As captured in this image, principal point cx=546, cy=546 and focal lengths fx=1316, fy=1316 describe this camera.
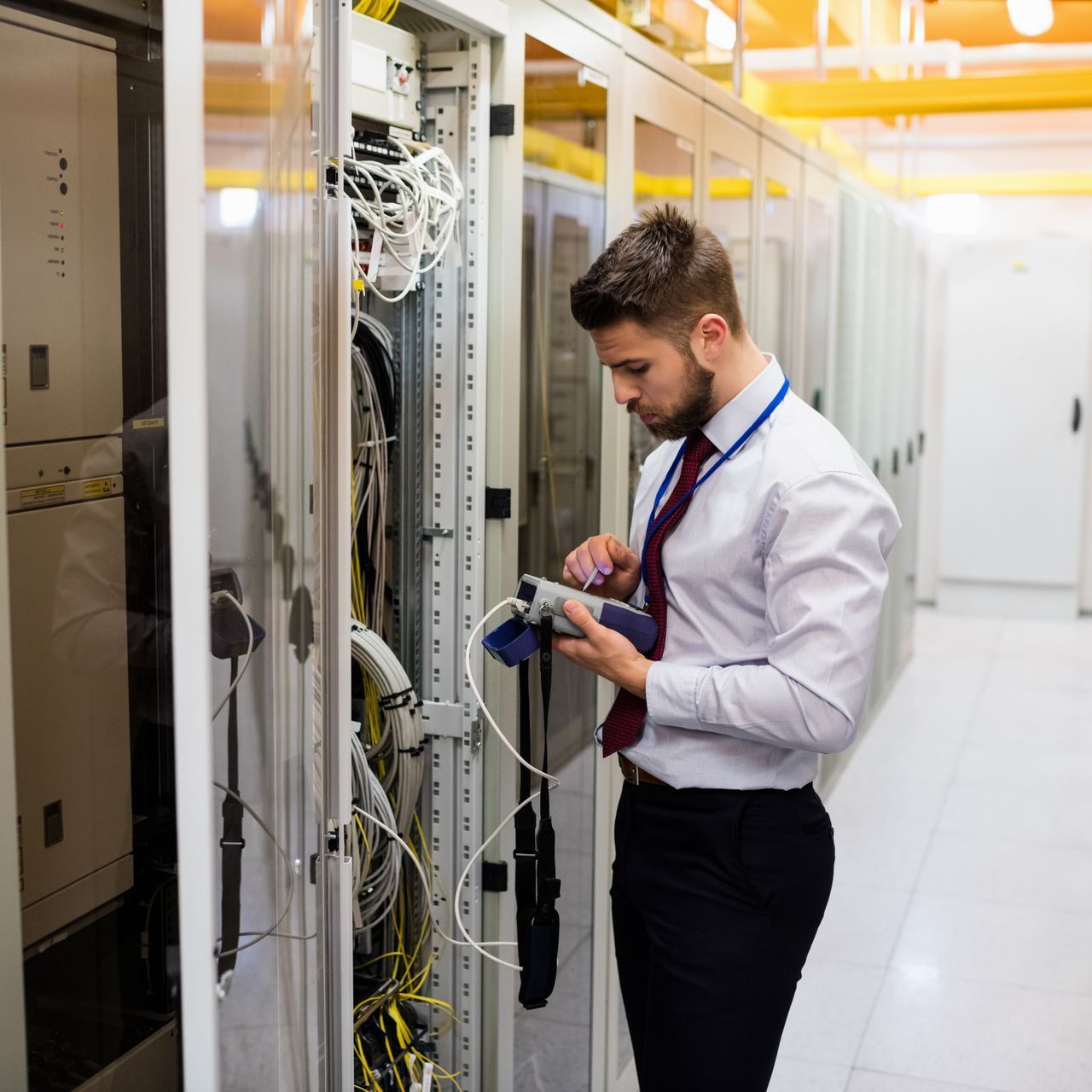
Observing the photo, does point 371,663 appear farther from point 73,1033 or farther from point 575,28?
point 575,28

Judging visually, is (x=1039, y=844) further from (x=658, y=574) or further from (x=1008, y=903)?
(x=658, y=574)

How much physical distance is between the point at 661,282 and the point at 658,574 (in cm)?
38

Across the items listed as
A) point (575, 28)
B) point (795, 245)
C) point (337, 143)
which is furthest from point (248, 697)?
point (795, 245)

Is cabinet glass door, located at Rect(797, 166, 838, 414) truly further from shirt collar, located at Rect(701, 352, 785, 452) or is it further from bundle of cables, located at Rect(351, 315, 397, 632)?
shirt collar, located at Rect(701, 352, 785, 452)

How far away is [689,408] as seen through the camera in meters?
1.64

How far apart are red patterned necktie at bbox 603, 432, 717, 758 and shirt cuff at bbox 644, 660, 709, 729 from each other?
0.09m

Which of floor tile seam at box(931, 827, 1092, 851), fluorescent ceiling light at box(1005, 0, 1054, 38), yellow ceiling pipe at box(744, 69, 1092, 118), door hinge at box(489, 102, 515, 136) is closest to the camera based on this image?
door hinge at box(489, 102, 515, 136)

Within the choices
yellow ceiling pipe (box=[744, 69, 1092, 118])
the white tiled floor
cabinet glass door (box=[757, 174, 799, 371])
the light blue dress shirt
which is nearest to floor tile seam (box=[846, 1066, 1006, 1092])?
the white tiled floor

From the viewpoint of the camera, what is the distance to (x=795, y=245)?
3908 mm

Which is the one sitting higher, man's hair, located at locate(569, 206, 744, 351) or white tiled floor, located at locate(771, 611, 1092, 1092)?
man's hair, located at locate(569, 206, 744, 351)

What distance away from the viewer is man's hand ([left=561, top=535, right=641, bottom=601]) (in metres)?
1.85

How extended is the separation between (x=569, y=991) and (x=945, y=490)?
6344 millimetres

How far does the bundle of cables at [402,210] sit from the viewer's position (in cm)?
188

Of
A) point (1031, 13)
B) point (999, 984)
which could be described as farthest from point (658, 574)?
point (1031, 13)
